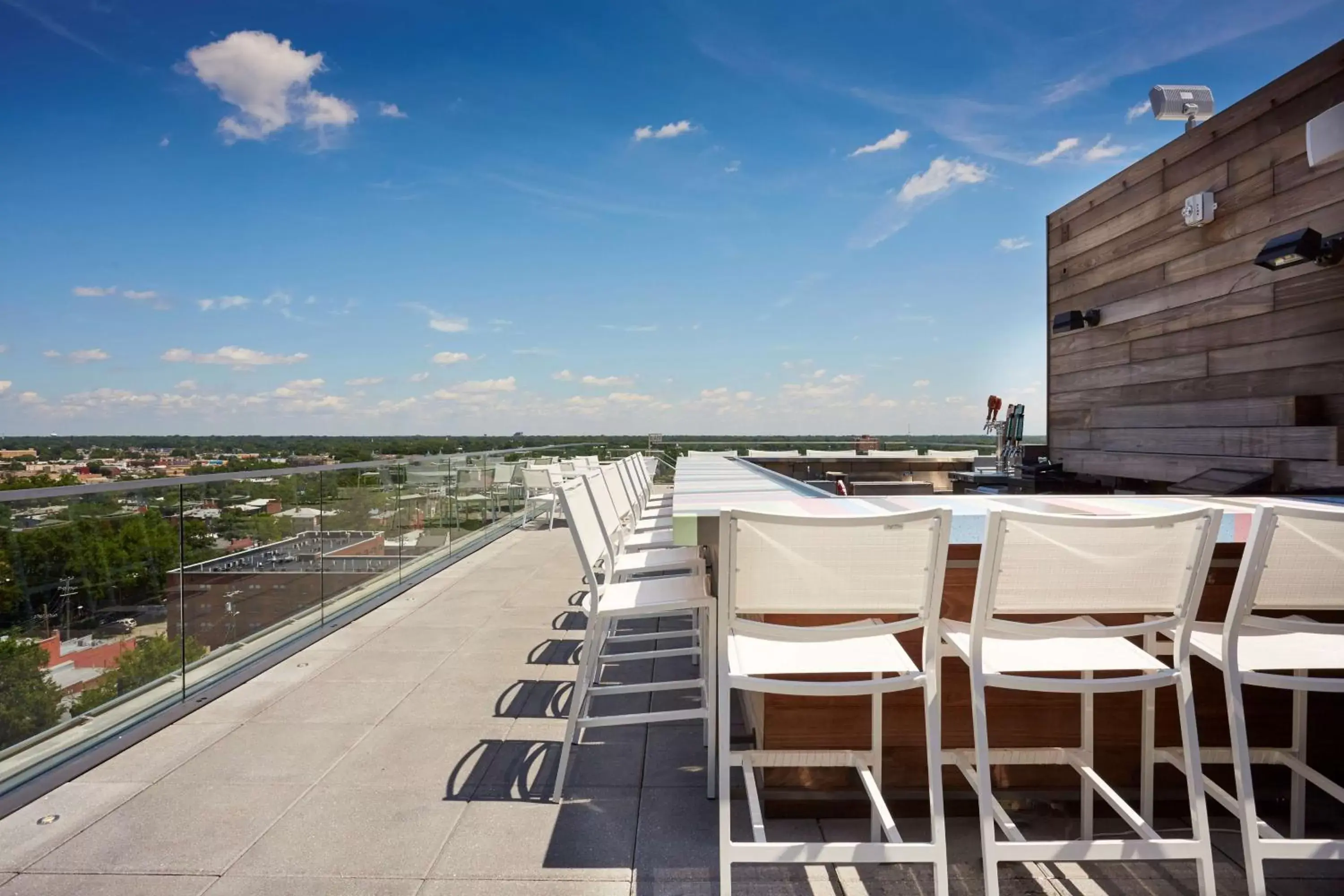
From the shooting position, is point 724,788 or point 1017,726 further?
point 1017,726

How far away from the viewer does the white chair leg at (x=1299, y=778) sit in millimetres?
1848

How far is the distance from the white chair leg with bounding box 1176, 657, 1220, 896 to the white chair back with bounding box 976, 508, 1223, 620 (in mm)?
172

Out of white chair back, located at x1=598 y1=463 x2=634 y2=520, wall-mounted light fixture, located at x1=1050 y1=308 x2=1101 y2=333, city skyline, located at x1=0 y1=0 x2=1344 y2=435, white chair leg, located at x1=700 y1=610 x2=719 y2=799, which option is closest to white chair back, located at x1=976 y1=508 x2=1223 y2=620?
white chair leg, located at x1=700 y1=610 x2=719 y2=799

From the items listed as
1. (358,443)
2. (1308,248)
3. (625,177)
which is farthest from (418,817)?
(625,177)

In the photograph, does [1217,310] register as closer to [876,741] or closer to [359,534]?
[876,741]

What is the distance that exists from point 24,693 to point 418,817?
134 centimetres

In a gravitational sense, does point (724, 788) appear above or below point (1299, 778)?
above

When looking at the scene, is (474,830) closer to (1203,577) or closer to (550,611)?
(1203,577)

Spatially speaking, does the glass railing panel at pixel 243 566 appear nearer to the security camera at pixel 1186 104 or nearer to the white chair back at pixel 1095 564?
the white chair back at pixel 1095 564

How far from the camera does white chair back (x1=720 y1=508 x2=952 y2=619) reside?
149cm

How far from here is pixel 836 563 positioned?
152 cm

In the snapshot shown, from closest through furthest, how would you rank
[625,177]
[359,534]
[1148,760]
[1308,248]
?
[1148,760] < [1308,248] < [359,534] < [625,177]

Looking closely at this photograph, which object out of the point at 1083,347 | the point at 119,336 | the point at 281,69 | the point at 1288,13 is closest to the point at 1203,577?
the point at 1083,347

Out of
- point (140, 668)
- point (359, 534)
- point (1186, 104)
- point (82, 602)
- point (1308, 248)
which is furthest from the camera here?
point (359, 534)
